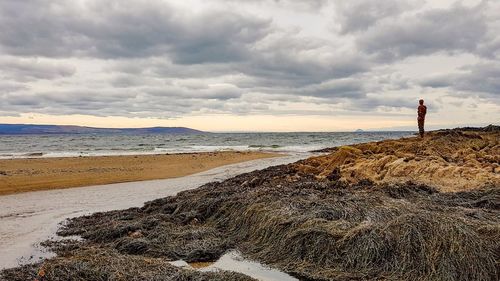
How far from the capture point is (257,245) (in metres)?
7.32

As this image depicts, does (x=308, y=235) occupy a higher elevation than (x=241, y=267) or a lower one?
higher

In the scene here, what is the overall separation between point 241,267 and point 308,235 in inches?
45.9

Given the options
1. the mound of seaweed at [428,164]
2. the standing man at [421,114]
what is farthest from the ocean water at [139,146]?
the mound of seaweed at [428,164]

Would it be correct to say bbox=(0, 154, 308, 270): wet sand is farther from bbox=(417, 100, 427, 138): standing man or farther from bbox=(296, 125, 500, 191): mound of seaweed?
bbox=(417, 100, 427, 138): standing man

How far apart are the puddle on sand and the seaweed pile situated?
15 cm

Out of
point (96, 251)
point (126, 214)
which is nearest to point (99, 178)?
point (126, 214)

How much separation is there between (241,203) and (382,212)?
3087 mm

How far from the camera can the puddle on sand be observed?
6.07 metres

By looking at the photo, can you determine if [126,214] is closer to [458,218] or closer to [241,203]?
[241,203]

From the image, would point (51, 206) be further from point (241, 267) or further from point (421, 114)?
point (421, 114)

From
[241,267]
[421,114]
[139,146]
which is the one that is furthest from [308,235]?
[139,146]

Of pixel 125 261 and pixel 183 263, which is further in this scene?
pixel 183 263

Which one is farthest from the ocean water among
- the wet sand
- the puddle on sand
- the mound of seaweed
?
the puddle on sand

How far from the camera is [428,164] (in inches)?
431
